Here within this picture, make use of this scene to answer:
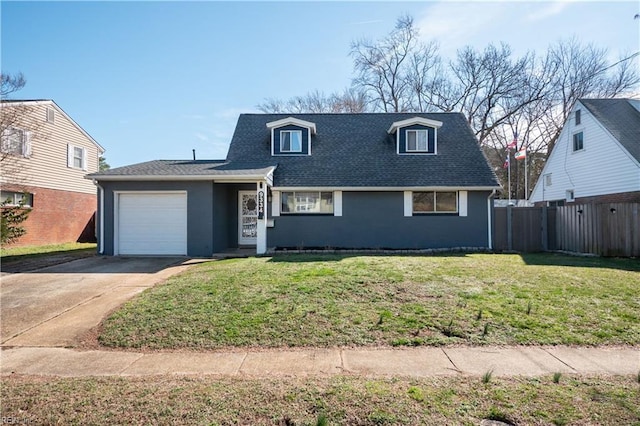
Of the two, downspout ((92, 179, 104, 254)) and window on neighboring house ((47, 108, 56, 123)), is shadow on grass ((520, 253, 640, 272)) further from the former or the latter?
window on neighboring house ((47, 108, 56, 123))

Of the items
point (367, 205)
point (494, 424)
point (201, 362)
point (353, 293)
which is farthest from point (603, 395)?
point (367, 205)

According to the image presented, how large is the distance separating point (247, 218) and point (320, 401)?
12129 mm

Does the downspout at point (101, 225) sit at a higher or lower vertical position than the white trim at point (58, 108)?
lower

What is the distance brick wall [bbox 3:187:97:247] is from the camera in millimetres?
16487

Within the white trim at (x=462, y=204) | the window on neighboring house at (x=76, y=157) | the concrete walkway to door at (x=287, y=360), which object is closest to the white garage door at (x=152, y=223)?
the concrete walkway to door at (x=287, y=360)

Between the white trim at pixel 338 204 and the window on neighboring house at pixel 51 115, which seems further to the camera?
the window on neighboring house at pixel 51 115

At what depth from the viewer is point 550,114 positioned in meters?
27.6

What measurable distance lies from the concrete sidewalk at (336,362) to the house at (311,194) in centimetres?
756

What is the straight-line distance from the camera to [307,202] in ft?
45.6

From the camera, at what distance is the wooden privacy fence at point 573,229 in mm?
11164

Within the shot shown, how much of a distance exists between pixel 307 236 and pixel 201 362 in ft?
31.4

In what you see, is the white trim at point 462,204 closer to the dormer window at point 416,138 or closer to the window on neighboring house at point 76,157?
the dormer window at point 416,138

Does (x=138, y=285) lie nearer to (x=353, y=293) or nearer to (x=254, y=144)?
(x=353, y=293)

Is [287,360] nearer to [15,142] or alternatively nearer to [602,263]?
[602,263]
